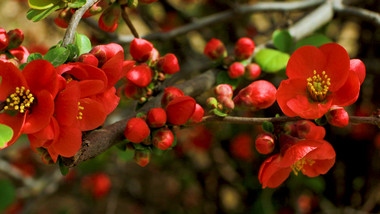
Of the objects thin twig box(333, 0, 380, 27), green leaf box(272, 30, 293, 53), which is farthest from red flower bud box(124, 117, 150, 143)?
thin twig box(333, 0, 380, 27)

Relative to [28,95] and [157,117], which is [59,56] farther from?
[157,117]

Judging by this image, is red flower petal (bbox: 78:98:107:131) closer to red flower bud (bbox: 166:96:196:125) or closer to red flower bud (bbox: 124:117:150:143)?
red flower bud (bbox: 124:117:150:143)

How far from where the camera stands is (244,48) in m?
1.13

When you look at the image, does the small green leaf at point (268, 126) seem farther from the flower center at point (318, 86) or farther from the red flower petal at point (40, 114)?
the red flower petal at point (40, 114)

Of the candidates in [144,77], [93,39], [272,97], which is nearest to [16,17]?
[93,39]

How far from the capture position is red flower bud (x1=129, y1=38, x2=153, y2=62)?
98 centimetres

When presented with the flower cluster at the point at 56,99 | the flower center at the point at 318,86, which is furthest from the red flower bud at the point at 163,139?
the flower center at the point at 318,86

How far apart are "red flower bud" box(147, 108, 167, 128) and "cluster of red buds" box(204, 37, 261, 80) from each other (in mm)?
346

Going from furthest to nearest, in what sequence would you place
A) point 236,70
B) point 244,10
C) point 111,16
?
point 244,10 < point 236,70 < point 111,16

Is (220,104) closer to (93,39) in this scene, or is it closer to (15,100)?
(15,100)

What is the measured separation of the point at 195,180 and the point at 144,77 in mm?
1799

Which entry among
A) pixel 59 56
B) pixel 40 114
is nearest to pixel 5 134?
pixel 40 114

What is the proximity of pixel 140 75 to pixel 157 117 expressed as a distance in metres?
0.16

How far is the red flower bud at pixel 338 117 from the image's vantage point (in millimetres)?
785
